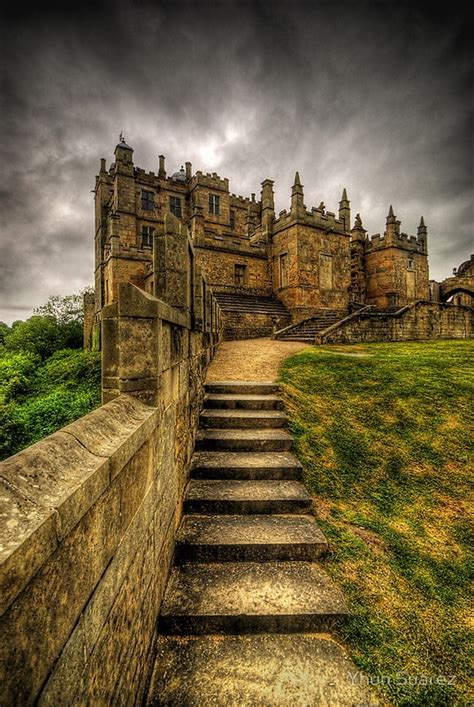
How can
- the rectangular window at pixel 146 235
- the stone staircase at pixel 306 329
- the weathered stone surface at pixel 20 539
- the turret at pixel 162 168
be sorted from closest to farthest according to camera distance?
the weathered stone surface at pixel 20 539
the stone staircase at pixel 306 329
the rectangular window at pixel 146 235
the turret at pixel 162 168

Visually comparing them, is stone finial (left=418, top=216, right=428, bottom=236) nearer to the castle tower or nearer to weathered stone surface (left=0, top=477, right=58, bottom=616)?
the castle tower

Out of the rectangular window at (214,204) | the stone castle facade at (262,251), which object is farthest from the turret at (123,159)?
the rectangular window at (214,204)

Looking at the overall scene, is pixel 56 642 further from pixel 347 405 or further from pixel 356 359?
pixel 356 359

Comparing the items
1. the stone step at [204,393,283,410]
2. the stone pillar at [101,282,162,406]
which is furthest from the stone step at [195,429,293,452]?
the stone pillar at [101,282,162,406]

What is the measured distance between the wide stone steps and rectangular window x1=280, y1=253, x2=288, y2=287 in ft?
61.3

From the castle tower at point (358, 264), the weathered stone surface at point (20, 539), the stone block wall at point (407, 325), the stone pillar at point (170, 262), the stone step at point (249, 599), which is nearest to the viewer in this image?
the weathered stone surface at point (20, 539)

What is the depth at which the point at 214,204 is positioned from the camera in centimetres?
2741

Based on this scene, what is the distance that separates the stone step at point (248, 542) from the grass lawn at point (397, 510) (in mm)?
244

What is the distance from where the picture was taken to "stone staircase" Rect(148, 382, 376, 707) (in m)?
2.08

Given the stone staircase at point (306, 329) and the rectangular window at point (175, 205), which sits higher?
the rectangular window at point (175, 205)

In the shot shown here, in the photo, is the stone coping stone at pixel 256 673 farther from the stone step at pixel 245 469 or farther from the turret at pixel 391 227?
the turret at pixel 391 227

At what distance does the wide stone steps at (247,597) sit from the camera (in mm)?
2088

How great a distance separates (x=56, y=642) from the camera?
960mm

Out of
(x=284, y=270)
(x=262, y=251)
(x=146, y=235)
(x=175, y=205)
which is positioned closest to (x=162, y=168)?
(x=175, y=205)
